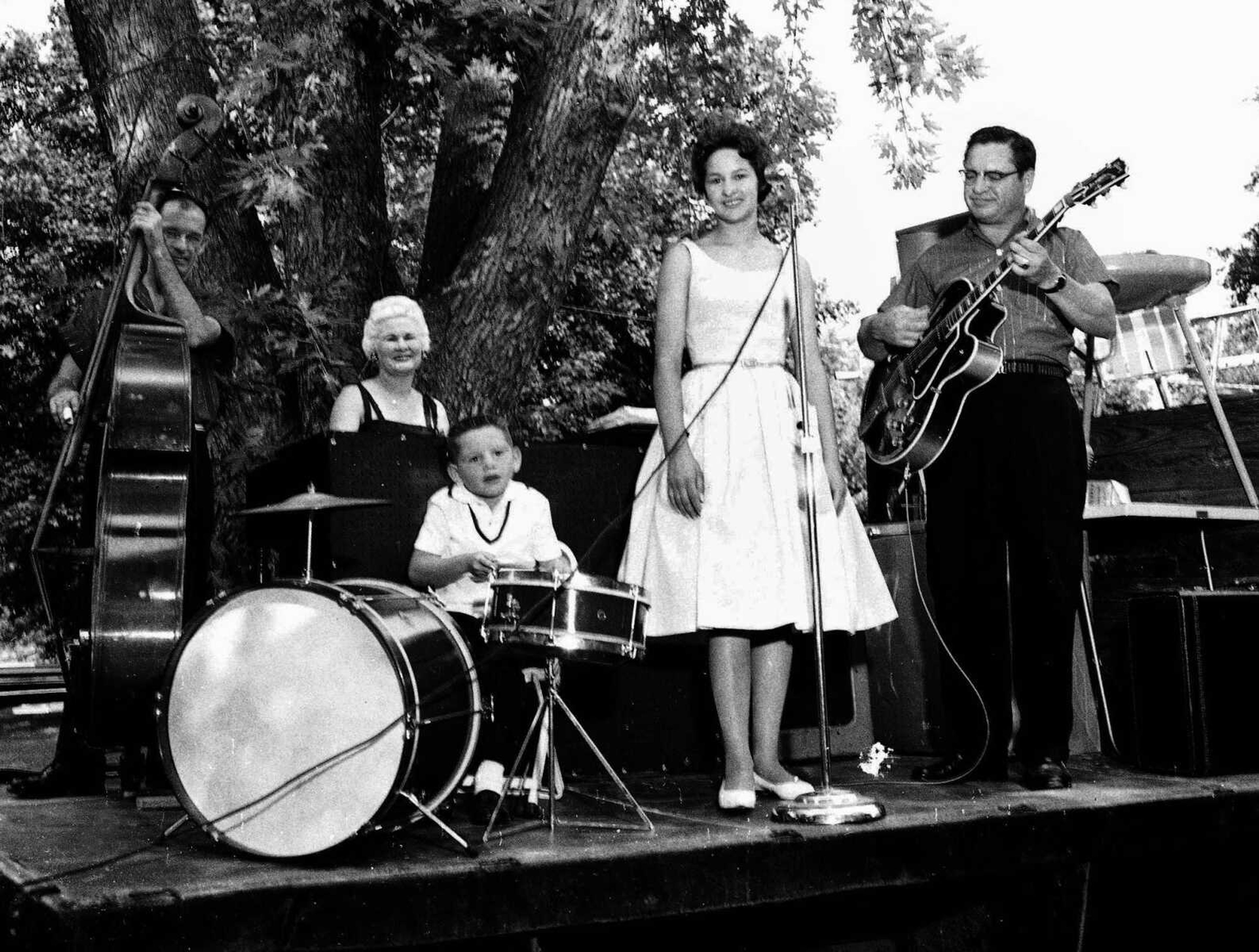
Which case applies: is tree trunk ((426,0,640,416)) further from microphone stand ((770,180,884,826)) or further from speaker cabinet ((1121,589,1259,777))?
speaker cabinet ((1121,589,1259,777))

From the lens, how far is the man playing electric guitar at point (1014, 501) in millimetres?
3986

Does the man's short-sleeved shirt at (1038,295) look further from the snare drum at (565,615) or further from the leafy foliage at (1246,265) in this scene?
the leafy foliage at (1246,265)

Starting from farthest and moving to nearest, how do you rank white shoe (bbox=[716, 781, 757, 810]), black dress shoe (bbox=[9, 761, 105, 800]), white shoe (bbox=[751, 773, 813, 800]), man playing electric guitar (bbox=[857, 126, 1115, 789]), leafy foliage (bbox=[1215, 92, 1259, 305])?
leafy foliage (bbox=[1215, 92, 1259, 305]), black dress shoe (bbox=[9, 761, 105, 800]), man playing electric guitar (bbox=[857, 126, 1115, 789]), white shoe (bbox=[751, 773, 813, 800]), white shoe (bbox=[716, 781, 757, 810])

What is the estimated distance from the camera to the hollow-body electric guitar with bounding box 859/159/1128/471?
395cm

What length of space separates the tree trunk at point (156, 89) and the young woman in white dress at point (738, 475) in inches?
125

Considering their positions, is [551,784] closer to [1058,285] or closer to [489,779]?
[489,779]

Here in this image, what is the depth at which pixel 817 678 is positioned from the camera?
128 inches

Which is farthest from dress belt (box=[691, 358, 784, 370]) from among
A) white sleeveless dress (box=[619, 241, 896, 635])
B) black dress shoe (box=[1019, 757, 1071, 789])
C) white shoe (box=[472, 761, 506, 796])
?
black dress shoe (box=[1019, 757, 1071, 789])

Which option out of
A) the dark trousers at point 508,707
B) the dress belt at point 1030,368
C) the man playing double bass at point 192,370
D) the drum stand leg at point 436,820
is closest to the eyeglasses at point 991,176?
the dress belt at point 1030,368

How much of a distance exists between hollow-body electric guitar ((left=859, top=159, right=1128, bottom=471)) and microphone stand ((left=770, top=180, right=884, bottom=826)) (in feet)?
2.61

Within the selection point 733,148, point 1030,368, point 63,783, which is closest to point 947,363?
point 1030,368

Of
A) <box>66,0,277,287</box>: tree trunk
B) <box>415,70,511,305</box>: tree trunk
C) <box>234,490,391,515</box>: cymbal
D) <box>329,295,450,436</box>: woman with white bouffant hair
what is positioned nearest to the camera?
<box>234,490,391,515</box>: cymbal

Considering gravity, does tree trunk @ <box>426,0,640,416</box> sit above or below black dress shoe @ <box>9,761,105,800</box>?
above

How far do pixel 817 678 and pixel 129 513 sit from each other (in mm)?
1874
